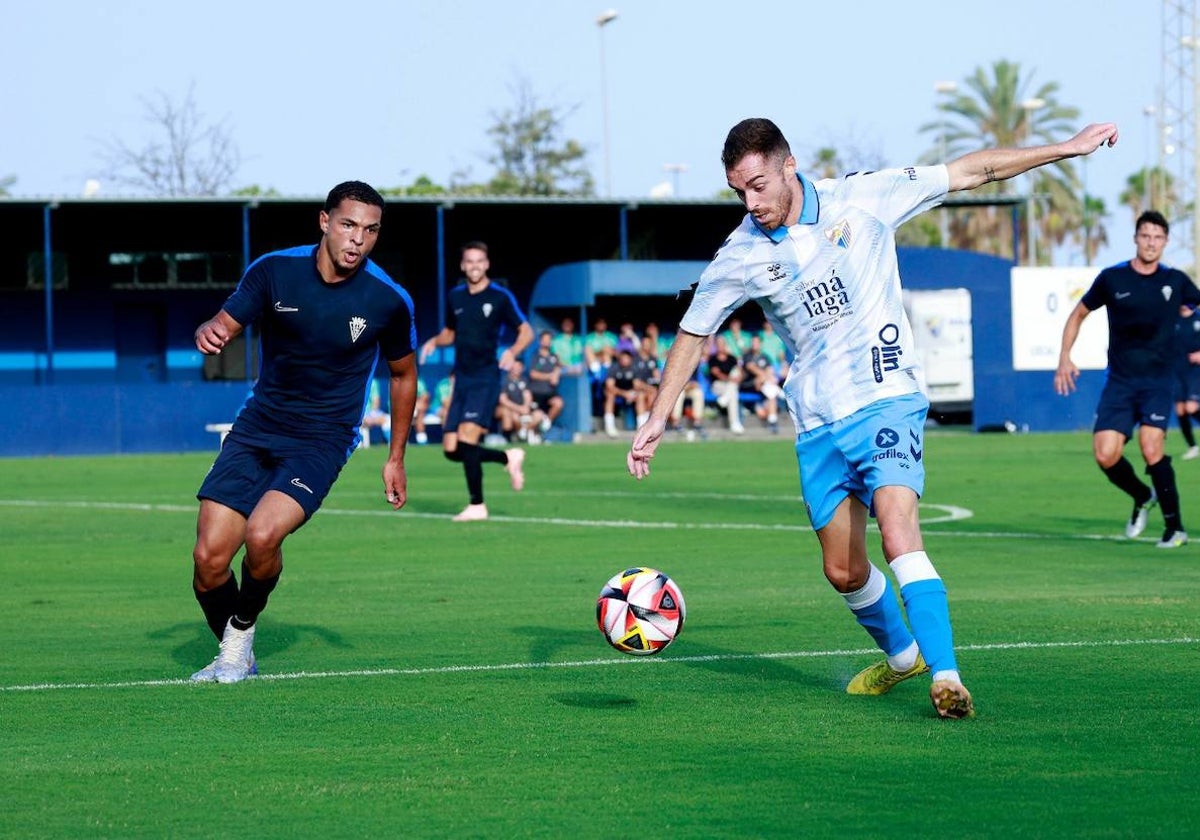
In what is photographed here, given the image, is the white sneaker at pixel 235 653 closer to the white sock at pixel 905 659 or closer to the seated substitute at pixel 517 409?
the white sock at pixel 905 659

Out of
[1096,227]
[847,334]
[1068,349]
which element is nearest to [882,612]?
[847,334]

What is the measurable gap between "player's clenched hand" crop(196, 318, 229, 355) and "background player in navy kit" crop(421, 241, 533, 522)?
9951 mm

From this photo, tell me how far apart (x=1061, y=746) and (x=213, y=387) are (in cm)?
3430

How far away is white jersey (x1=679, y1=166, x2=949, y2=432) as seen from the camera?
7.30 metres

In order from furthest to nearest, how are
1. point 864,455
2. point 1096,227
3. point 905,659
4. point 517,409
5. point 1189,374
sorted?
1. point 1096,227
2. point 1189,374
3. point 517,409
4. point 905,659
5. point 864,455

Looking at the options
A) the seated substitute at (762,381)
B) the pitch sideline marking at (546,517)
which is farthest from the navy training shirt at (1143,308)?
the seated substitute at (762,381)

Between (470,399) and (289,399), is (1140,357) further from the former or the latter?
(289,399)

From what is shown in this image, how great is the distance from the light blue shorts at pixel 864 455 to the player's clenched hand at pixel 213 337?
8.09 feet

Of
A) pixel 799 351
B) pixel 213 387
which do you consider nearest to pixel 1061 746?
pixel 799 351

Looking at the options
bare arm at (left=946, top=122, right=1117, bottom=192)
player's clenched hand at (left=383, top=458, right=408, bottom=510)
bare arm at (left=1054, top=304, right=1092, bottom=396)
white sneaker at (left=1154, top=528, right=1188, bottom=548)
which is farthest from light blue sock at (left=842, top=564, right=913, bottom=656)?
white sneaker at (left=1154, top=528, right=1188, bottom=548)

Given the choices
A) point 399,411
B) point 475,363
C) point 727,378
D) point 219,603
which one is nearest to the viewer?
point 219,603

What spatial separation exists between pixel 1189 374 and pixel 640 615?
32945 mm

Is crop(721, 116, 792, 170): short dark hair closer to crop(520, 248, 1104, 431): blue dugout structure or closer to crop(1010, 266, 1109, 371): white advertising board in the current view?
crop(520, 248, 1104, 431): blue dugout structure

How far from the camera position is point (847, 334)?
7336 millimetres
